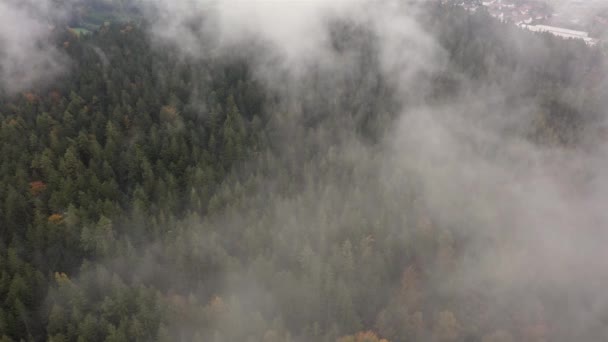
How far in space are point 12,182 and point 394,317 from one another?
6629cm

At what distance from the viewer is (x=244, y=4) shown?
6560 inches

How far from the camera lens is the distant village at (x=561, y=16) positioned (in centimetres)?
16962

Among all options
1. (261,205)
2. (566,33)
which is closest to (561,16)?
(566,33)

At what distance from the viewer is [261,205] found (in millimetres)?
82438

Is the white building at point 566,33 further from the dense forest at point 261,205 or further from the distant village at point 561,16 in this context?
the dense forest at point 261,205

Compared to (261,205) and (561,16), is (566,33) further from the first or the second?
(261,205)

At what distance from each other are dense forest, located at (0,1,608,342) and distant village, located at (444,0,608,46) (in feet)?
157

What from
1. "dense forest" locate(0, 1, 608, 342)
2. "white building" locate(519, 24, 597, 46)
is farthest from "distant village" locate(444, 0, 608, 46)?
"dense forest" locate(0, 1, 608, 342)

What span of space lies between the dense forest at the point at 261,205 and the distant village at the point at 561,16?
47.7 meters

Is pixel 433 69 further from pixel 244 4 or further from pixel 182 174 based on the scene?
pixel 182 174

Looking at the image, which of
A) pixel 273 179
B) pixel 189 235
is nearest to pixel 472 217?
pixel 273 179

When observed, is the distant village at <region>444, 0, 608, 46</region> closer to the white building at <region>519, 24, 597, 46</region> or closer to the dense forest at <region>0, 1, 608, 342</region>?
the white building at <region>519, 24, 597, 46</region>

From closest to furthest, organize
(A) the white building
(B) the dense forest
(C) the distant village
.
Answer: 1. (B) the dense forest
2. (A) the white building
3. (C) the distant village

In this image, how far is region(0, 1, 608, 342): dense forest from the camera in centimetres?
6294
